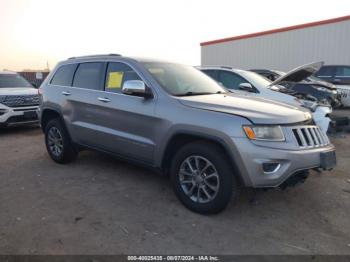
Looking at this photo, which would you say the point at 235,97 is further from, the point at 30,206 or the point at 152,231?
the point at 30,206

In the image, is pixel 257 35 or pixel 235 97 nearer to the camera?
pixel 235 97

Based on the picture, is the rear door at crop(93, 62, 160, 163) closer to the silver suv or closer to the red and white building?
the silver suv

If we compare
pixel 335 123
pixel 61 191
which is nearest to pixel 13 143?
pixel 61 191

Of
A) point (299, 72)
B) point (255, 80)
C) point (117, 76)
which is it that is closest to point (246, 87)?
point (255, 80)

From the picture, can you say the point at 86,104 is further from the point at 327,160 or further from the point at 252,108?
the point at 327,160

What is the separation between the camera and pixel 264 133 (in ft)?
11.5

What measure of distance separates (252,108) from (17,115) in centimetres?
711

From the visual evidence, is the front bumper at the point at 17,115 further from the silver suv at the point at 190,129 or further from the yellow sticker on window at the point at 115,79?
the yellow sticker on window at the point at 115,79

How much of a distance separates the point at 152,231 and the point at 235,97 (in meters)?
1.96

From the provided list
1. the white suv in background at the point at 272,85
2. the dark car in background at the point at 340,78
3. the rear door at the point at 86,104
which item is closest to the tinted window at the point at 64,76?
the rear door at the point at 86,104

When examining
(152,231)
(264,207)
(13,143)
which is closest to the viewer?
(152,231)

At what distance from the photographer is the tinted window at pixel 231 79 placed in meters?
8.03

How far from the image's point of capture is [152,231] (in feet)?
11.5

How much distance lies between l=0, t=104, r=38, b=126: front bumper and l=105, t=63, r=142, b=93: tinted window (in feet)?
16.6
